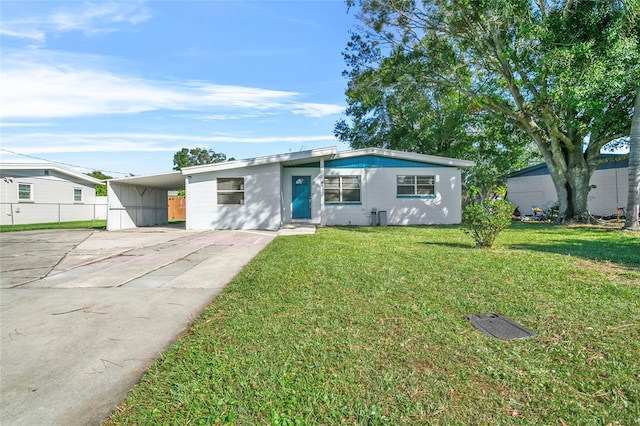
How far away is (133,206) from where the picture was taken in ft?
54.3

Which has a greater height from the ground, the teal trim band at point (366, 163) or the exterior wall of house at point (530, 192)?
the teal trim band at point (366, 163)

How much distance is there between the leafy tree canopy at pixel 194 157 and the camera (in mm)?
58978

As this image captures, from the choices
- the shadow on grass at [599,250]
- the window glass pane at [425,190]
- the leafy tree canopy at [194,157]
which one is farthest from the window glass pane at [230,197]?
the leafy tree canopy at [194,157]

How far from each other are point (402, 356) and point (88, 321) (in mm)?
3166

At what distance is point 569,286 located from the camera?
437 cm

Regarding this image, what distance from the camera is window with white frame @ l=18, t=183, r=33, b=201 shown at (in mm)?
19328

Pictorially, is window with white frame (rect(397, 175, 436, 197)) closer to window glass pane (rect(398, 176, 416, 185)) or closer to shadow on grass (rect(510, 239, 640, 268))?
window glass pane (rect(398, 176, 416, 185))

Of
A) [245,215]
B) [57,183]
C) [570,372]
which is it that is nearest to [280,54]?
[245,215]

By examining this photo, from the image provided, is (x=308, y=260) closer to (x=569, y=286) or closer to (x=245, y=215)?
(x=569, y=286)

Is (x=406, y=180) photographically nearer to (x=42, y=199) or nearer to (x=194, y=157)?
(x=42, y=199)

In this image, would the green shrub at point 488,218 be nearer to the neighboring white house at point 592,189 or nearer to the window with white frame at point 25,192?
the neighboring white house at point 592,189

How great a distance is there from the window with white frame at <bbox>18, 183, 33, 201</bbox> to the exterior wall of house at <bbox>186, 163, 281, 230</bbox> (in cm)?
1265

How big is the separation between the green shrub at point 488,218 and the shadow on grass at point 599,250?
2.34 feet

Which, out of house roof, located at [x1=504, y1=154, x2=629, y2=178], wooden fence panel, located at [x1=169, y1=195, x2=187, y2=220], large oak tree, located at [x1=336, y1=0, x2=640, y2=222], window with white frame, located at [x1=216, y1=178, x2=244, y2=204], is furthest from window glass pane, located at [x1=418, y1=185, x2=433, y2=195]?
wooden fence panel, located at [x1=169, y1=195, x2=187, y2=220]
